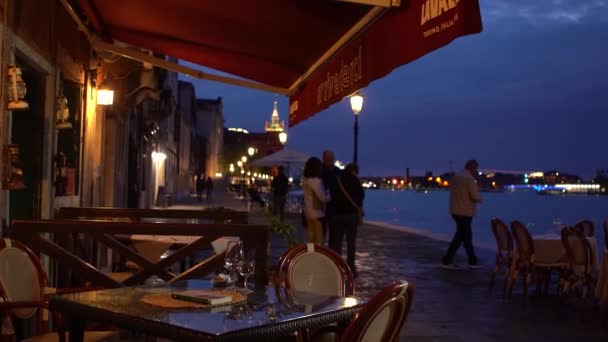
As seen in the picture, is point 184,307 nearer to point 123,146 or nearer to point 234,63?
point 234,63

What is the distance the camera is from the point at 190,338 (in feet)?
10.6

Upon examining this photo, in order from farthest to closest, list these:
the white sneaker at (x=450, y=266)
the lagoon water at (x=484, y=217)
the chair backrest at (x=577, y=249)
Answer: the lagoon water at (x=484, y=217) → the white sneaker at (x=450, y=266) → the chair backrest at (x=577, y=249)

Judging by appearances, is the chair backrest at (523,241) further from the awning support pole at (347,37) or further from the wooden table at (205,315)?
the wooden table at (205,315)

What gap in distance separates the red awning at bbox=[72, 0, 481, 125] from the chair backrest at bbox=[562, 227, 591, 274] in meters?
3.70

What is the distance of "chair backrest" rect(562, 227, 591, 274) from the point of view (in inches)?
364

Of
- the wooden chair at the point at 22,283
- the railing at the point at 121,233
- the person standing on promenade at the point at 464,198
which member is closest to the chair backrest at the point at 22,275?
the wooden chair at the point at 22,283

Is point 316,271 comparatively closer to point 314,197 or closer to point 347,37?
point 347,37

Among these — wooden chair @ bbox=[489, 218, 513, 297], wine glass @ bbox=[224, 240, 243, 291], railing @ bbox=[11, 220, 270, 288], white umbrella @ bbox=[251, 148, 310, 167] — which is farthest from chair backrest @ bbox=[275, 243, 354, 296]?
white umbrella @ bbox=[251, 148, 310, 167]

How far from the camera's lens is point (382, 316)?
326 cm

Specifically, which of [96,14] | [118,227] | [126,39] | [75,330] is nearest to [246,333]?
[75,330]

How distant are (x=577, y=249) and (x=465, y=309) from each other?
167 centimetres

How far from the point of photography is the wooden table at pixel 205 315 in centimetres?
334

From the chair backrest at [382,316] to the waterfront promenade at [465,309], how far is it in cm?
433

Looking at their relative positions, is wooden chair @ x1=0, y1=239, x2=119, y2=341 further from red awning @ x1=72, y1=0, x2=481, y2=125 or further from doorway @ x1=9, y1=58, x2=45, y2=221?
red awning @ x1=72, y1=0, x2=481, y2=125
